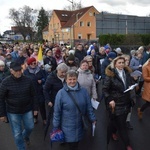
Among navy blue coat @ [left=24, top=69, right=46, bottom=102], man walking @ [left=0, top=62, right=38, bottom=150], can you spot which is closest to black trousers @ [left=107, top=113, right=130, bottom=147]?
man walking @ [left=0, top=62, right=38, bottom=150]

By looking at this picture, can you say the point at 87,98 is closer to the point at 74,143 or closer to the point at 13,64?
the point at 74,143

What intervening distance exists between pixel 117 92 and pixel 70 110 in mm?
1062

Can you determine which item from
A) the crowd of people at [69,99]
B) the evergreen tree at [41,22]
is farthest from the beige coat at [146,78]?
the evergreen tree at [41,22]

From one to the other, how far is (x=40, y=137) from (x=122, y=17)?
18.2 metres

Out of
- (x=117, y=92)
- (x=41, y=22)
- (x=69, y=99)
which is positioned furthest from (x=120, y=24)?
(x=41, y=22)

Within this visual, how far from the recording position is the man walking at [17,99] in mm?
4273

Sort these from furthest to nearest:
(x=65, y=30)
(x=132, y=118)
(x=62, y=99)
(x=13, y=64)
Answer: (x=65, y=30), (x=132, y=118), (x=13, y=64), (x=62, y=99)

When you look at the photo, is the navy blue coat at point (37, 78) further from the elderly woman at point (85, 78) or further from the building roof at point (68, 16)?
the building roof at point (68, 16)

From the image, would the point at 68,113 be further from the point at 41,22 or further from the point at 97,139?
the point at 41,22

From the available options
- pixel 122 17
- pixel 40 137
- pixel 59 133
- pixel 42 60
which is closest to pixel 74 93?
pixel 59 133

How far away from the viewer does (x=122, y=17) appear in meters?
21.8

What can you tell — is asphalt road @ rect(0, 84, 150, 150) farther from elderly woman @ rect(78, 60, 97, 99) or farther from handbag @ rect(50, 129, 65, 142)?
handbag @ rect(50, 129, 65, 142)

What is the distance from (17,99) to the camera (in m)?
4.34

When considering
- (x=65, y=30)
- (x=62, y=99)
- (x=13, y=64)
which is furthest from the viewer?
(x=65, y=30)
